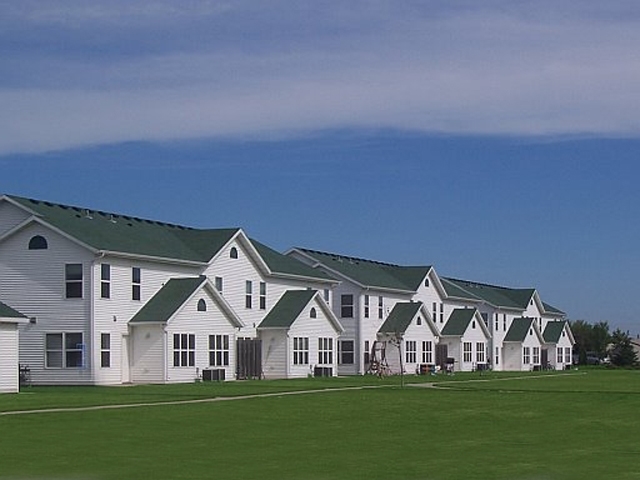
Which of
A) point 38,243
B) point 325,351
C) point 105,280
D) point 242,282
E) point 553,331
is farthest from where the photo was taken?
point 553,331

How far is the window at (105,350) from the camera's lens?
191ft

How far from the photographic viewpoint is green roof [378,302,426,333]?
89625 mm

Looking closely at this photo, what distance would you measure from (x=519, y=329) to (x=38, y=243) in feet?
217

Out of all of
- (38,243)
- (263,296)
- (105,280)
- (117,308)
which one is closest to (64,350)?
(117,308)

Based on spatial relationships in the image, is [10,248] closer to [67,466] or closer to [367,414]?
[367,414]

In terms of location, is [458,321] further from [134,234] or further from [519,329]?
[134,234]

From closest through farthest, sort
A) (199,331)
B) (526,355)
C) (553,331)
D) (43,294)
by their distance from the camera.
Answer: (43,294), (199,331), (526,355), (553,331)

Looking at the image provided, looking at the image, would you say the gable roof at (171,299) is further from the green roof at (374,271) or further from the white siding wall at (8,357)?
the green roof at (374,271)

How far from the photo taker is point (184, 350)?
203 ft

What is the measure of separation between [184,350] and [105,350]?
4.85 metres

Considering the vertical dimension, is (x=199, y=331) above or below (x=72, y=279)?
below

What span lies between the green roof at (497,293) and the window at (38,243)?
5887cm

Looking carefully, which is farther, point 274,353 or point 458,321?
point 458,321

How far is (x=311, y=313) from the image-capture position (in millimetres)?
75250
